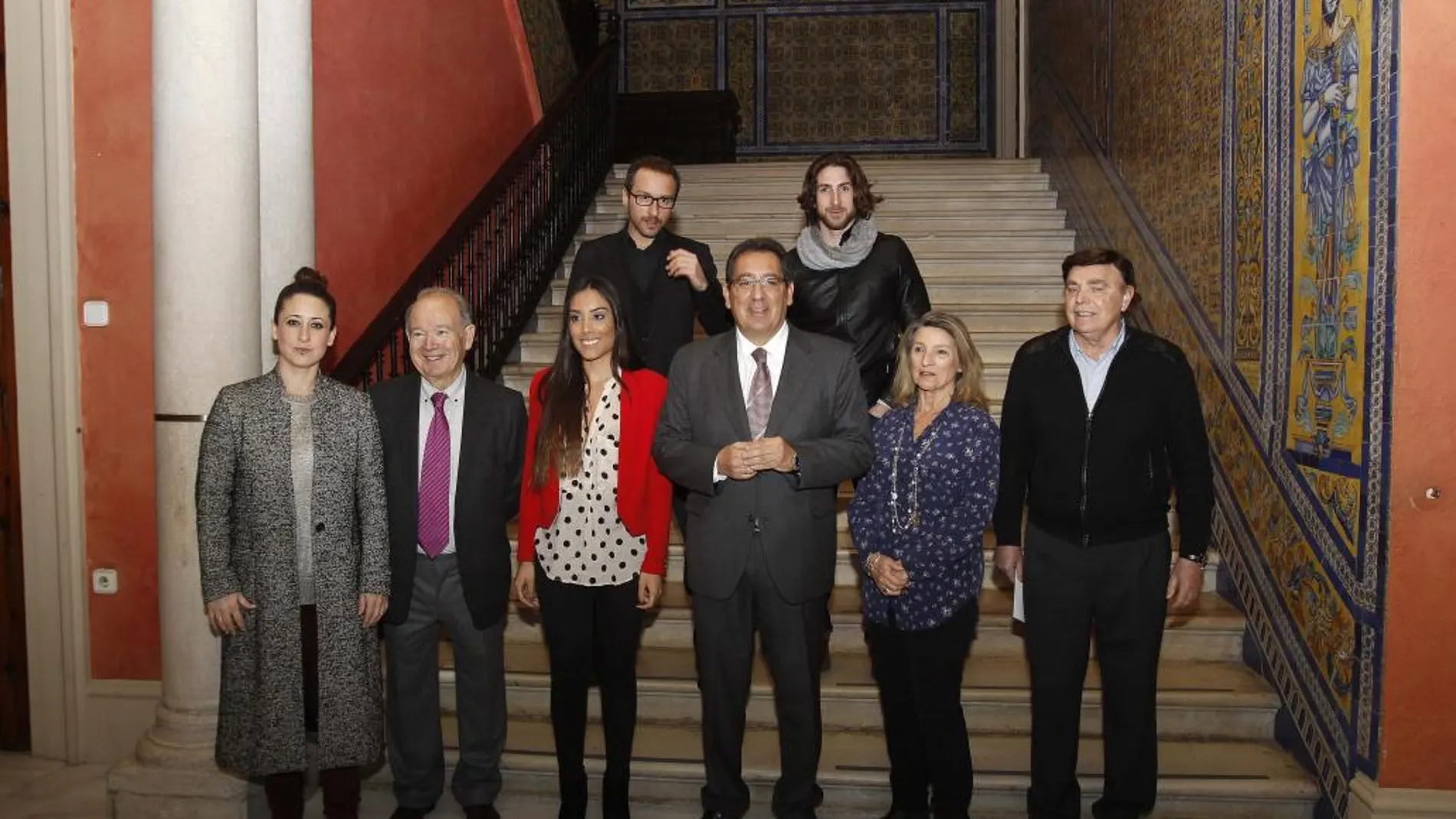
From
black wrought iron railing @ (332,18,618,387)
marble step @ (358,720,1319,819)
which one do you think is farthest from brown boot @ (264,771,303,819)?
black wrought iron railing @ (332,18,618,387)

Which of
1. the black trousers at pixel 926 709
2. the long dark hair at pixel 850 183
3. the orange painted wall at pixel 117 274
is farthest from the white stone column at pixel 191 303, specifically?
the black trousers at pixel 926 709

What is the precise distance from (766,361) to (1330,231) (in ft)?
4.82

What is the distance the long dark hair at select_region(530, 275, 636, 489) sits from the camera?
9.49 feet

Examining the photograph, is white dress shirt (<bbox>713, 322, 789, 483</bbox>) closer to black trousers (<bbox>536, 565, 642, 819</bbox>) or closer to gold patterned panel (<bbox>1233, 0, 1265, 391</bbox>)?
black trousers (<bbox>536, 565, 642, 819</bbox>)

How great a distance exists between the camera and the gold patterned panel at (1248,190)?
346 cm

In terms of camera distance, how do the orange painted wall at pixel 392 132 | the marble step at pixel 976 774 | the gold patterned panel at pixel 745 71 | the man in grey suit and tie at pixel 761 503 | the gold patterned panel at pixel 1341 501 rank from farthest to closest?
the gold patterned panel at pixel 745 71 → the orange painted wall at pixel 392 132 → the marble step at pixel 976 774 → the gold patterned panel at pixel 1341 501 → the man in grey suit and tie at pixel 761 503

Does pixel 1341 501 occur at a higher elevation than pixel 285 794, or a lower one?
higher

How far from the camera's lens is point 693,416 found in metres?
2.86

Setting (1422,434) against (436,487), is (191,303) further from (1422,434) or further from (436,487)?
Result: (1422,434)

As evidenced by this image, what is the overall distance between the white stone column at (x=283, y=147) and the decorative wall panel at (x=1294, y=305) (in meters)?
2.91

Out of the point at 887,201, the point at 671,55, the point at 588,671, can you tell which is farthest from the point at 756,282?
the point at 671,55

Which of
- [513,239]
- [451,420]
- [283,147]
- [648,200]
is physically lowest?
[451,420]

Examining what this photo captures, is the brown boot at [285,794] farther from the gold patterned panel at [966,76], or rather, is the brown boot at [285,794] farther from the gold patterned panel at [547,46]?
the gold patterned panel at [966,76]

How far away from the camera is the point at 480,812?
10.1ft
